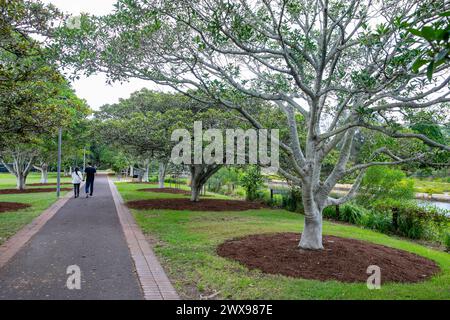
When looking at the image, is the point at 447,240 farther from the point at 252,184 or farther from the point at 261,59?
the point at 252,184

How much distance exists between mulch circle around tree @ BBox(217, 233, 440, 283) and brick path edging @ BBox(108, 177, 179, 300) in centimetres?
136

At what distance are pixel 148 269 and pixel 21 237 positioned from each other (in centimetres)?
403

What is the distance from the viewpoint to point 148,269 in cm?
588

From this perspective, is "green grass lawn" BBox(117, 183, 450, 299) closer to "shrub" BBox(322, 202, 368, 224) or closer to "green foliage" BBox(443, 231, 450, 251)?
"green foliage" BBox(443, 231, 450, 251)

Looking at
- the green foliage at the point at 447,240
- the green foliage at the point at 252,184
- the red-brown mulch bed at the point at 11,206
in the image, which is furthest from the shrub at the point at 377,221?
the red-brown mulch bed at the point at 11,206

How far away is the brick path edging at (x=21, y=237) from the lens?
6631 millimetres

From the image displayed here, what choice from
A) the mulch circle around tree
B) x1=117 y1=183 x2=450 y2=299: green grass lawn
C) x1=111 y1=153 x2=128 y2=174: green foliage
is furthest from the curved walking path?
x1=111 y1=153 x2=128 y2=174: green foliage

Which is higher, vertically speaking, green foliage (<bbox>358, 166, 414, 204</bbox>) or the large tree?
the large tree

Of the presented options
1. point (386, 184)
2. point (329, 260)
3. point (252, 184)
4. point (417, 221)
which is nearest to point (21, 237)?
point (329, 260)

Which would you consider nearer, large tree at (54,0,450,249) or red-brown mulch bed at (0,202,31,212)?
large tree at (54,0,450,249)

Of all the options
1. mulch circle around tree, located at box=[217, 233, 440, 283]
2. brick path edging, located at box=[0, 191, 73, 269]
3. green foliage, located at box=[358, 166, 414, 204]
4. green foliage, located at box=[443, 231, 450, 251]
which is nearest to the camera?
mulch circle around tree, located at box=[217, 233, 440, 283]

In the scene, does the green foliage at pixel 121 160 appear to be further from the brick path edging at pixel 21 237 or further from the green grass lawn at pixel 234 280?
the green grass lawn at pixel 234 280

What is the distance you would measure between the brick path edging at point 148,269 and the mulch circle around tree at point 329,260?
1361mm

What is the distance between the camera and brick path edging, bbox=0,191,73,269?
663 centimetres
